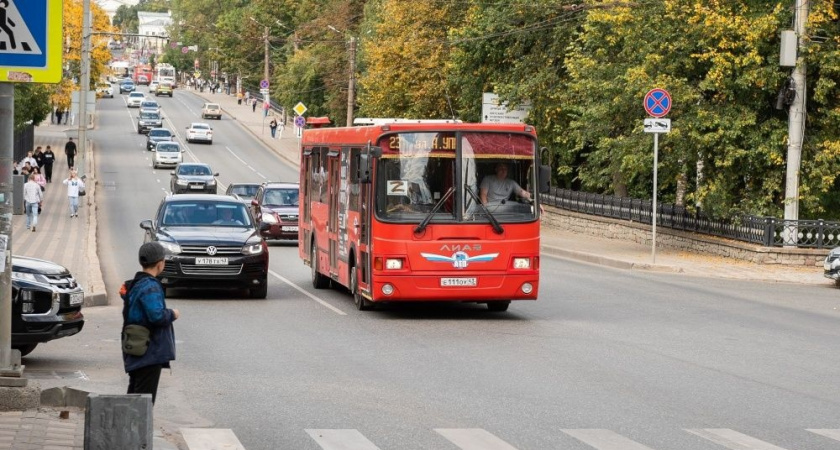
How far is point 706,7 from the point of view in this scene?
1319 inches

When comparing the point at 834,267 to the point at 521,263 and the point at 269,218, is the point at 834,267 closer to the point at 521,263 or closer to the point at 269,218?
the point at 521,263

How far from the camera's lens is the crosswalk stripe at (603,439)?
32.8ft

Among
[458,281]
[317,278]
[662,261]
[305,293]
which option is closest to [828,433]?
[458,281]

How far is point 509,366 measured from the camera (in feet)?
47.8

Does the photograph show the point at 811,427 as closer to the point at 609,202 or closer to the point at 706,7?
the point at 706,7

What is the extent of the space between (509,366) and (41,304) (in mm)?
4615

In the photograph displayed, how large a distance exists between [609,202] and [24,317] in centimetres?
3101

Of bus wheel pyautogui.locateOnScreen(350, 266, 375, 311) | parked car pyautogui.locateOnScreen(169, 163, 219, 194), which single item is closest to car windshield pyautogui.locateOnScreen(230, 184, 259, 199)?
parked car pyautogui.locateOnScreen(169, 163, 219, 194)

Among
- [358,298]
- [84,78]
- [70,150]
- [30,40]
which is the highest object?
[84,78]

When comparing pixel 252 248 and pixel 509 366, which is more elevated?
pixel 252 248

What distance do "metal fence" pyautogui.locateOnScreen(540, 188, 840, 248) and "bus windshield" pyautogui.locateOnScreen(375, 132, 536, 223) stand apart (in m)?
13.6

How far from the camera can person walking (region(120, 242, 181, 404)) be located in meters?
9.55

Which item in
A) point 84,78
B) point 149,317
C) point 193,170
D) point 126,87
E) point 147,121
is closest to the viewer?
point 149,317

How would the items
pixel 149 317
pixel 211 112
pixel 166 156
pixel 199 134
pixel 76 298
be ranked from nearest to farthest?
pixel 149 317, pixel 76 298, pixel 166 156, pixel 199 134, pixel 211 112
